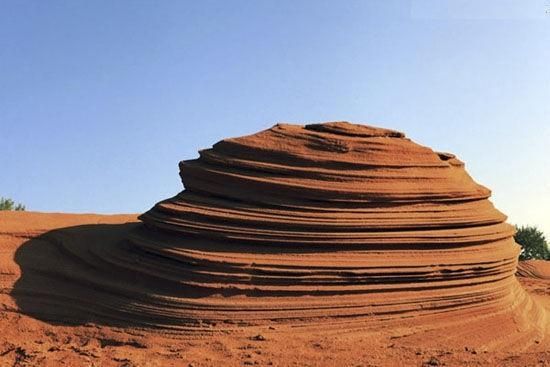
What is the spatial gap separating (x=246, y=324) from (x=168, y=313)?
118 centimetres

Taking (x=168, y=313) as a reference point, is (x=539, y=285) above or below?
below

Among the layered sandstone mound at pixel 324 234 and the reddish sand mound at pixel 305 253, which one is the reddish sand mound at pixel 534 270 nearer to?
the reddish sand mound at pixel 305 253

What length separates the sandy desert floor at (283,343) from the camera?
784 cm

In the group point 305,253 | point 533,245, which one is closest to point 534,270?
point 533,245

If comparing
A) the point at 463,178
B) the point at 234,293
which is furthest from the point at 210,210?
the point at 463,178

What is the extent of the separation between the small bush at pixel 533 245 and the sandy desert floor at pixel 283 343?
18963 mm

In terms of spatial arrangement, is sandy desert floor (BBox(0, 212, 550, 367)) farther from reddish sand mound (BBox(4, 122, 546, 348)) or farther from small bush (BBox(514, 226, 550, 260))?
small bush (BBox(514, 226, 550, 260))

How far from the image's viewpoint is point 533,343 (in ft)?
31.9

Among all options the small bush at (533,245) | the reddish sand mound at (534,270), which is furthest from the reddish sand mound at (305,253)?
the small bush at (533,245)

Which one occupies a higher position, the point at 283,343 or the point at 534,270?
the point at 283,343

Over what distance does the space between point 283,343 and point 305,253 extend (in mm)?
1499

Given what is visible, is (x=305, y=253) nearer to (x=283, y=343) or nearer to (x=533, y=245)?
(x=283, y=343)

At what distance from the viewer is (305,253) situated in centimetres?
938

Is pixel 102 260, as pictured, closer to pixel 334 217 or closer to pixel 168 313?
pixel 168 313
